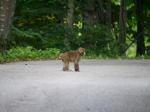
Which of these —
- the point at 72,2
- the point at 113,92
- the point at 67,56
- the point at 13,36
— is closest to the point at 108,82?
the point at 113,92

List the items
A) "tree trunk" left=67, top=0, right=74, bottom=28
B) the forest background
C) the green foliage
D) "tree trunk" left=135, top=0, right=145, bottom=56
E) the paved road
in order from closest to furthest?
the paved road
the green foliage
the forest background
"tree trunk" left=67, top=0, right=74, bottom=28
"tree trunk" left=135, top=0, right=145, bottom=56

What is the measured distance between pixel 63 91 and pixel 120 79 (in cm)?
272

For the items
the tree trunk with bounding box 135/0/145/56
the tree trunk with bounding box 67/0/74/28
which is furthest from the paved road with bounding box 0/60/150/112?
the tree trunk with bounding box 135/0/145/56

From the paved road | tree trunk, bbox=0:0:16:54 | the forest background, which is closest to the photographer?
the paved road

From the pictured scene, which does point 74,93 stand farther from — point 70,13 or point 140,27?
point 140,27

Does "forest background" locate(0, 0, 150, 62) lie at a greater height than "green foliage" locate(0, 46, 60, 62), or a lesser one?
greater

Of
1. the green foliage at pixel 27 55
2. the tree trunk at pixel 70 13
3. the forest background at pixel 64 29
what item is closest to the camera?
the green foliage at pixel 27 55

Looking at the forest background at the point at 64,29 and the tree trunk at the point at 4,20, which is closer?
the tree trunk at the point at 4,20

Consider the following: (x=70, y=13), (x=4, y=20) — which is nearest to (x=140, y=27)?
(x=70, y=13)

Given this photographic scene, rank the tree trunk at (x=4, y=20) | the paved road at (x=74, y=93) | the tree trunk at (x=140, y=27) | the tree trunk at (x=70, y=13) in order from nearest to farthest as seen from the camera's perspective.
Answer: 1. the paved road at (x=74, y=93)
2. the tree trunk at (x=4, y=20)
3. the tree trunk at (x=70, y=13)
4. the tree trunk at (x=140, y=27)

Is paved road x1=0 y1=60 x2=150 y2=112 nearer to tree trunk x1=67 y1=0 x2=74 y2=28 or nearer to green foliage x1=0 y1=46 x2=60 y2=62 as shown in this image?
green foliage x1=0 y1=46 x2=60 y2=62

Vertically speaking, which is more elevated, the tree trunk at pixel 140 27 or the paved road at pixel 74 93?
the tree trunk at pixel 140 27

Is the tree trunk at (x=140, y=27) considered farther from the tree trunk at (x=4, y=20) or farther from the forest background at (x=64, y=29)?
the tree trunk at (x=4, y=20)

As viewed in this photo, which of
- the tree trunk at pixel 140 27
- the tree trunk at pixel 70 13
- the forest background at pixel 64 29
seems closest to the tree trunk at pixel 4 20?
the forest background at pixel 64 29
